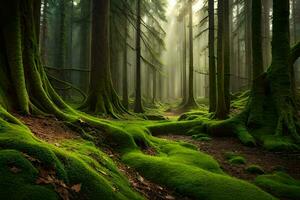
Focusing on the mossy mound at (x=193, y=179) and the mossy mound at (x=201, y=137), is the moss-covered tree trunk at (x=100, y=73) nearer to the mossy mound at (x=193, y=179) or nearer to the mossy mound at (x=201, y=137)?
the mossy mound at (x=201, y=137)

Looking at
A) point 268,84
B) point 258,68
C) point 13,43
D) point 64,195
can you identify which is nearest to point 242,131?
point 268,84

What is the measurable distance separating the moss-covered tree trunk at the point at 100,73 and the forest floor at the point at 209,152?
10.3 feet

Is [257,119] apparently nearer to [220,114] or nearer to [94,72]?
[220,114]

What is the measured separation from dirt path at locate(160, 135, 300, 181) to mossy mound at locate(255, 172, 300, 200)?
38 cm

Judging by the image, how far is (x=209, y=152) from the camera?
32.4ft

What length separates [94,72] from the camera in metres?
13.6

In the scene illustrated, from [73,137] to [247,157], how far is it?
16.8 ft

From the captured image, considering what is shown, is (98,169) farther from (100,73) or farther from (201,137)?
(100,73)

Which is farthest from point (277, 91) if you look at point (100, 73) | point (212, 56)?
point (100, 73)

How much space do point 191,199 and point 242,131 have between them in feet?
20.0

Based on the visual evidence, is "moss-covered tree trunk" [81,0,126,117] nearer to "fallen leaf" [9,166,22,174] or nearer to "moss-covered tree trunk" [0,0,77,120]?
"moss-covered tree trunk" [0,0,77,120]

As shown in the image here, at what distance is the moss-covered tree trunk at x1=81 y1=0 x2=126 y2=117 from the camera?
13289 millimetres

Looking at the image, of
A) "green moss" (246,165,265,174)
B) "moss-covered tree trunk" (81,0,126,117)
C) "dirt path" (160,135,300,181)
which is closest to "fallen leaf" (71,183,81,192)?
"dirt path" (160,135,300,181)

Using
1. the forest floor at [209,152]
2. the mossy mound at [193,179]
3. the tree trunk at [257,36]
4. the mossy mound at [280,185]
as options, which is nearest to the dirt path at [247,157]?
the forest floor at [209,152]
